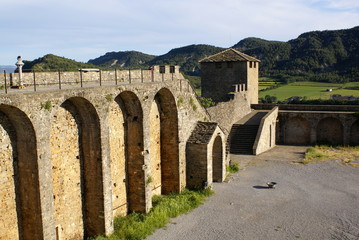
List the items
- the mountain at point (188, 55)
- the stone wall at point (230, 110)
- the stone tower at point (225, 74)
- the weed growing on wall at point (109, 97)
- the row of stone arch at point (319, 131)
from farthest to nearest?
the mountain at point (188, 55), the stone tower at point (225, 74), the row of stone arch at point (319, 131), the stone wall at point (230, 110), the weed growing on wall at point (109, 97)

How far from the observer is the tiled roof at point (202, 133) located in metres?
16.4

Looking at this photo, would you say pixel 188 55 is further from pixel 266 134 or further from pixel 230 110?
pixel 266 134

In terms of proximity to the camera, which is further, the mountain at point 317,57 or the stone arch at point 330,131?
the mountain at point 317,57

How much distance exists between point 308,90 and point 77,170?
50.6 m

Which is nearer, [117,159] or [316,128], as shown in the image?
[117,159]

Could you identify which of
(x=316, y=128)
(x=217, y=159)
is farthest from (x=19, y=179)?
(x=316, y=128)

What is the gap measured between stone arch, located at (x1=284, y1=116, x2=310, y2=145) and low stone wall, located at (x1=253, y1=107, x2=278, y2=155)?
1.31 metres

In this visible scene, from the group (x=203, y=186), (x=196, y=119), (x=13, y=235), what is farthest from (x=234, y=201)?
(x=13, y=235)

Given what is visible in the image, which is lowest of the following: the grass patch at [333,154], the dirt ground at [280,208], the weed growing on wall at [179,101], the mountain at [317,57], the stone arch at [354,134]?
the dirt ground at [280,208]

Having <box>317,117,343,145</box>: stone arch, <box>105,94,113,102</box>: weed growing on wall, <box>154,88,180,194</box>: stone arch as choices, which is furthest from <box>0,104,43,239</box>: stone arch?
<box>317,117,343,145</box>: stone arch

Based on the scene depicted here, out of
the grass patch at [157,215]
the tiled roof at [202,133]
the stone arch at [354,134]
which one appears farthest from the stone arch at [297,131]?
the grass patch at [157,215]

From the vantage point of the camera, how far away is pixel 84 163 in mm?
11547

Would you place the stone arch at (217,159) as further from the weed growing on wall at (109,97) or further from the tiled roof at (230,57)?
the tiled roof at (230,57)

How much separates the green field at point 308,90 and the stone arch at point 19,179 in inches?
1687
